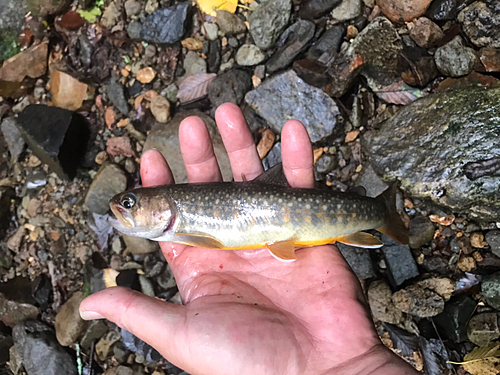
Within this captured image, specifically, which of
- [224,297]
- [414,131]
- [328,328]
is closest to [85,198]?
[224,297]

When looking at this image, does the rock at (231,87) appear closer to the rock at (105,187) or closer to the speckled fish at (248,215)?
the rock at (105,187)

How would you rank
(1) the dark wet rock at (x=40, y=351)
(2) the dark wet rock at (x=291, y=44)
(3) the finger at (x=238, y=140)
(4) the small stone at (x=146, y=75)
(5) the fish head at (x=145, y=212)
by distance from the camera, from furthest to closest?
(4) the small stone at (x=146, y=75), (1) the dark wet rock at (x=40, y=351), (2) the dark wet rock at (x=291, y=44), (3) the finger at (x=238, y=140), (5) the fish head at (x=145, y=212)

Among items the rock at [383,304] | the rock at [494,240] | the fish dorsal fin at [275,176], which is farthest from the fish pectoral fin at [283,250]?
the rock at [494,240]

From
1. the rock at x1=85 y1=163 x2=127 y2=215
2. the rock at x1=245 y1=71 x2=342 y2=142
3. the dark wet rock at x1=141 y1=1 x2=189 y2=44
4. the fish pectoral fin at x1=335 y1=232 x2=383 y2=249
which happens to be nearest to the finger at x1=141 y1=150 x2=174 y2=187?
the rock at x1=85 y1=163 x2=127 y2=215

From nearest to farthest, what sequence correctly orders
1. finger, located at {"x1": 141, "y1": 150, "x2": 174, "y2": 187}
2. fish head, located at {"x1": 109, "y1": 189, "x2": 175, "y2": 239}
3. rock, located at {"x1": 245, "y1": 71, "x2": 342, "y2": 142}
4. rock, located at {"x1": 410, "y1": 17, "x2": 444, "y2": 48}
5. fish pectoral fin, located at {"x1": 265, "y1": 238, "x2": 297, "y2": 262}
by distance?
1. fish pectoral fin, located at {"x1": 265, "y1": 238, "x2": 297, "y2": 262}
2. fish head, located at {"x1": 109, "y1": 189, "x2": 175, "y2": 239}
3. finger, located at {"x1": 141, "y1": 150, "x2": 174, "y2": 187}
4. rock, located at {"x1": 410, "y1": 17, "x2": 444, "y2": 48}
5. rock, located at {"x1": 245, "y1": 71, "x2": 342, "y2": 142}

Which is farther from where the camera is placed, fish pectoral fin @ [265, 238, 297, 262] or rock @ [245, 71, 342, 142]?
rock @ [245, 71, 342, 142]

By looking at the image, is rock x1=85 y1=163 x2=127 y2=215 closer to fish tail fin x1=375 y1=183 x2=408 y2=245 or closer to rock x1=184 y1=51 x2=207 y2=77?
rock x1=184 y1=51 x2=207 y2=77
